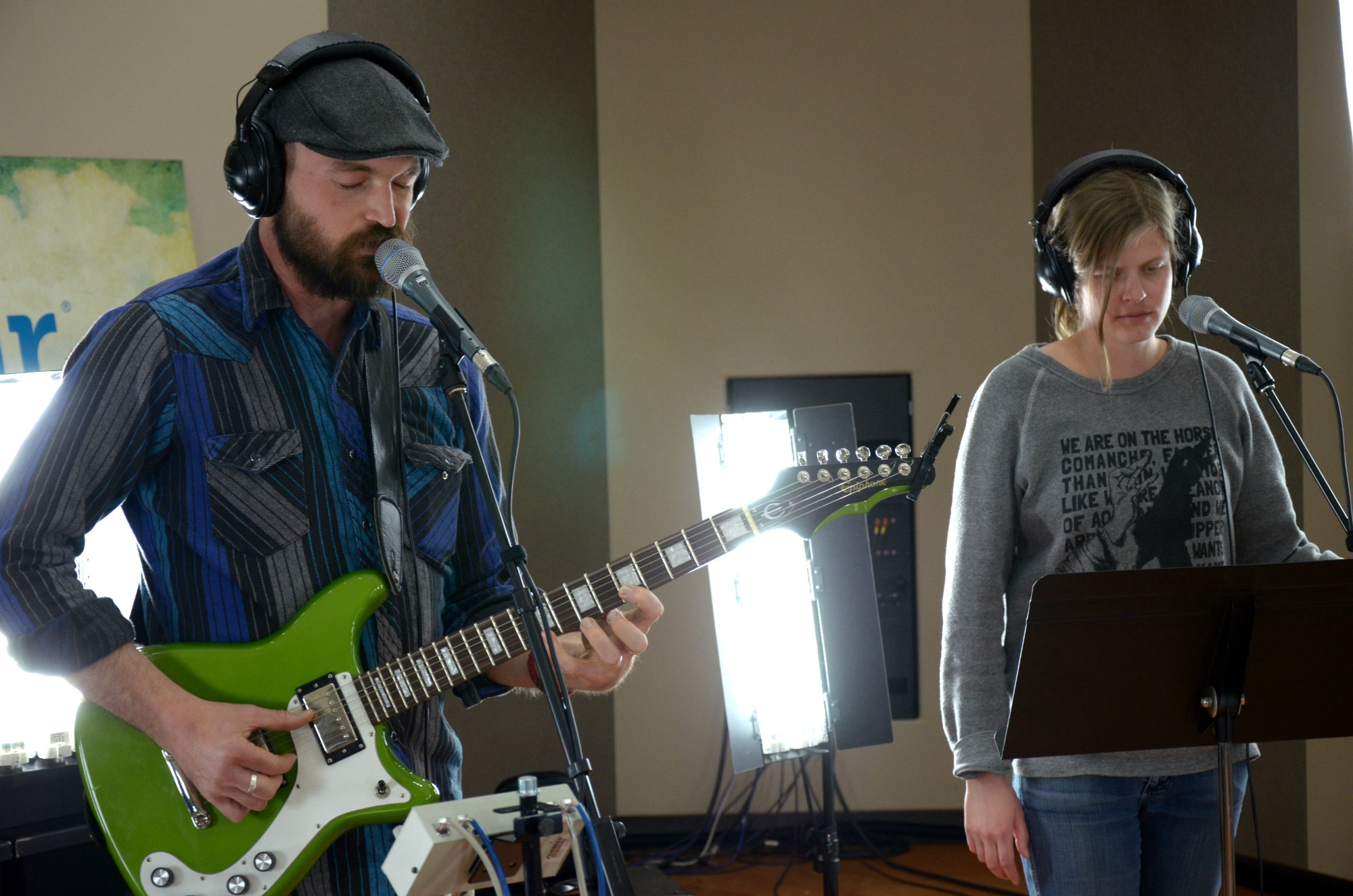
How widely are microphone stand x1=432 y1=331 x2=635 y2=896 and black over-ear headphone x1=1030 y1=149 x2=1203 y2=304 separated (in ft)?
→ 3.28

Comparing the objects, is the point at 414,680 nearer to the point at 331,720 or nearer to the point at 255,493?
the point at 331,720

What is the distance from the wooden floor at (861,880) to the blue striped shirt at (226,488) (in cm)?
229

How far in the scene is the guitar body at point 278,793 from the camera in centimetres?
142

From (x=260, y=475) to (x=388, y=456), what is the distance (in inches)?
6.9

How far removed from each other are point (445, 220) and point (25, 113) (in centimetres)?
123

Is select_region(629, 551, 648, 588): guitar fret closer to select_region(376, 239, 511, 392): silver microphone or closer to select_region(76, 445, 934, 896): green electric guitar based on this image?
select_region(76, 445, 934, 896): green electric guitar

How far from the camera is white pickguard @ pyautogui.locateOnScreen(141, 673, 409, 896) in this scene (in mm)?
1416

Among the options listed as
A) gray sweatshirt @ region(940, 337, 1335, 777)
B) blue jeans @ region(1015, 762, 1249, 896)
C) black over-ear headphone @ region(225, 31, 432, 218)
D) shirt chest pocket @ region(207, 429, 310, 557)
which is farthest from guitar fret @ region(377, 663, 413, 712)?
blue jeans @ region(1015, 762, 1249, 896)

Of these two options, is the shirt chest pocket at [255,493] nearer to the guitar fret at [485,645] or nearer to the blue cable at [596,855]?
the guitar fret at [485,645]

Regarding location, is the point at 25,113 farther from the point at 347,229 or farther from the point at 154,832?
the point at 154,832

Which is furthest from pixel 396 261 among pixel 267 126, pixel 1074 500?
pixel 1074 500

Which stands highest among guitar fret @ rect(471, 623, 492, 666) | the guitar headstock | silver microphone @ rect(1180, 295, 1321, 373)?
silver microphone @ rect(1180, 295, 1321, 373)

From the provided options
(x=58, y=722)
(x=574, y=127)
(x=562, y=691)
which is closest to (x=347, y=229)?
(x=562, y=691)

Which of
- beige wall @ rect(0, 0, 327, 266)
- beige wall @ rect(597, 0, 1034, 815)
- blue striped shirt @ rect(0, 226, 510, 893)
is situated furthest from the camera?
beige wall @ rect(597, 0, 1034, 815)
